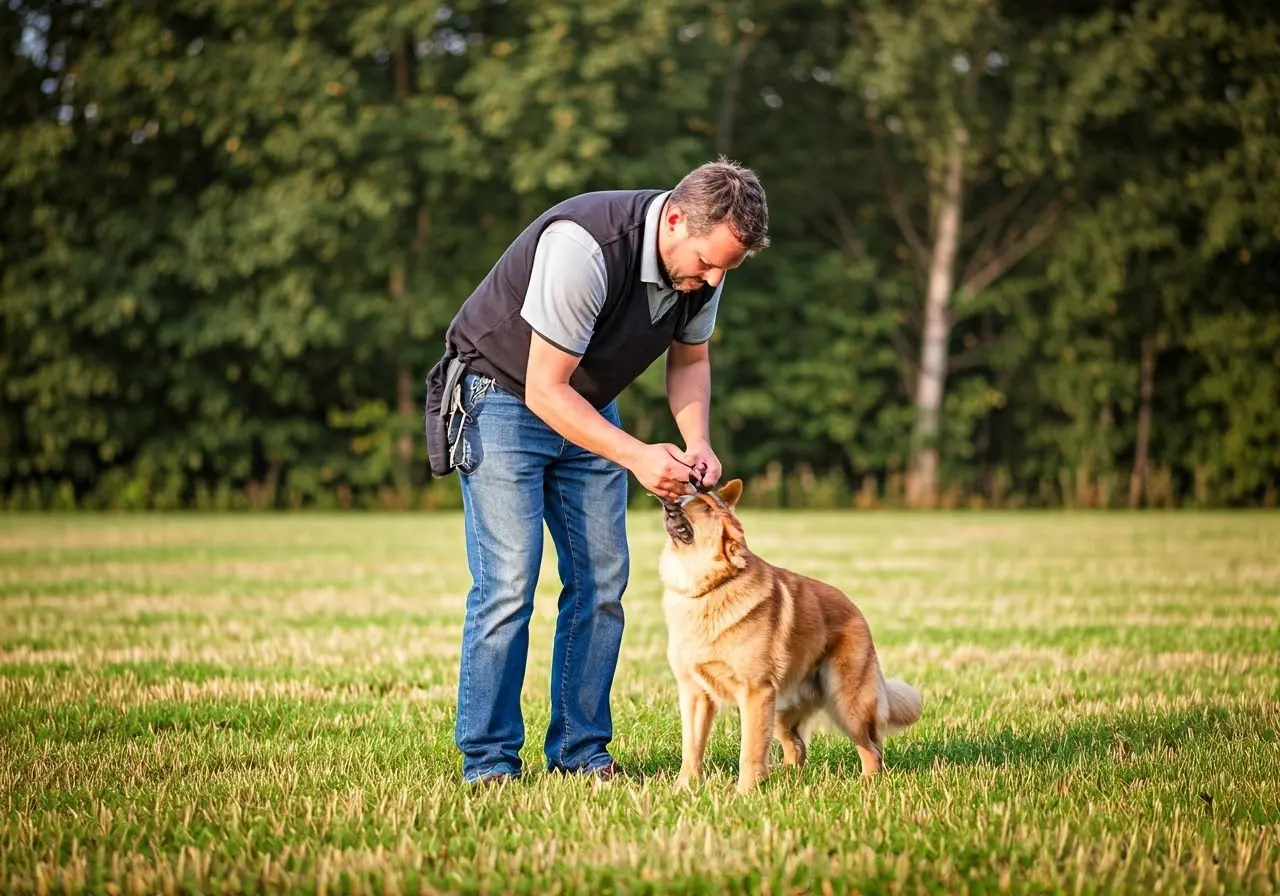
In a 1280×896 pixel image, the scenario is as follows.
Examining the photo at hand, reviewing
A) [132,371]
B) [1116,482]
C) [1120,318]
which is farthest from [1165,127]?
[132,371]

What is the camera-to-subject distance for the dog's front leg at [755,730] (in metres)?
4.39

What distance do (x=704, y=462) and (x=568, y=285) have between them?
78cm

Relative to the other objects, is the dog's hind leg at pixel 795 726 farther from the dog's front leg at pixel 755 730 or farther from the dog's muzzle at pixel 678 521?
the dog's muzzle at pixel 678 521

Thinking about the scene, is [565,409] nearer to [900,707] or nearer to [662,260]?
[662,260]

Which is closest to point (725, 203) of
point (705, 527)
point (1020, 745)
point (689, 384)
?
point (689, 384)

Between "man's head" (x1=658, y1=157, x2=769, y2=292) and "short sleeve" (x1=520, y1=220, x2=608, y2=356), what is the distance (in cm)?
25

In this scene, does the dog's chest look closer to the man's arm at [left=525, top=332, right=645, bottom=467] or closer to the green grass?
the green grass

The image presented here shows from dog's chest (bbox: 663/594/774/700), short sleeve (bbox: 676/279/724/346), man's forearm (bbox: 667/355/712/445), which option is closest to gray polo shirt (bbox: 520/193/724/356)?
short sleeve (bbox: 676/279/724/346)

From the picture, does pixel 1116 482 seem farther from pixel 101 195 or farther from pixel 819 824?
pixel 819 824

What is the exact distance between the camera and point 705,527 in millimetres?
4562

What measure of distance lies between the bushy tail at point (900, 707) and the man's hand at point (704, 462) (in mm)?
997

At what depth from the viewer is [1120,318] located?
25953mm

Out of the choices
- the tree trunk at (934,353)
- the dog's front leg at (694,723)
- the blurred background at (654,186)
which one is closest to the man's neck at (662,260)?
the dog's front leg at (694,723)

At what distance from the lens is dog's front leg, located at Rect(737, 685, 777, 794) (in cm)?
439
